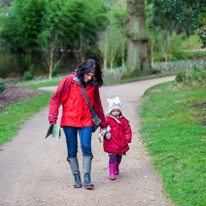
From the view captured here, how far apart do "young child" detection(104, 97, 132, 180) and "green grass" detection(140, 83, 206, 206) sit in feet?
2.38

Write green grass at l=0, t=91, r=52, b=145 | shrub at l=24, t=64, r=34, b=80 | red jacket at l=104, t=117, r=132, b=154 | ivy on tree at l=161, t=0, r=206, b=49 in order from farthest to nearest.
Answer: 1. shrub at l=24, t=64, r=34, b=80
2. green grass at l=0, t=91, r=52, b=145
3. ivy on tree at l=161, t=0, r=206, b=49
4. red jacket at l=104, t=117, r=132, b=154

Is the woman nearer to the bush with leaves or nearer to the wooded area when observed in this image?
the bush with leaves

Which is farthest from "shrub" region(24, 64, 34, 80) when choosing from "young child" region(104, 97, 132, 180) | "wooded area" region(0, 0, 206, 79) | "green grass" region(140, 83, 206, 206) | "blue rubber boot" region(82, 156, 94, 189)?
"blue rubber boot" region(82, 156, 94, 189)

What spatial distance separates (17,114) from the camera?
9531 millimetres

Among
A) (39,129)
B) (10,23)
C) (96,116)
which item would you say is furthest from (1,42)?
(96,116)

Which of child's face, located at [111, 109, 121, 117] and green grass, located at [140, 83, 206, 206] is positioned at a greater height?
child's face, located at [111, 109, 121, 117]

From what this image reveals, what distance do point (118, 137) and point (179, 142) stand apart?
177 centimetres

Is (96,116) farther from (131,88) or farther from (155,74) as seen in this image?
(155,74)

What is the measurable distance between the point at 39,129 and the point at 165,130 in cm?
322

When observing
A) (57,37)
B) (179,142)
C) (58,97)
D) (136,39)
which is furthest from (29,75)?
(58,97)

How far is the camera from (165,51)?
26.5m

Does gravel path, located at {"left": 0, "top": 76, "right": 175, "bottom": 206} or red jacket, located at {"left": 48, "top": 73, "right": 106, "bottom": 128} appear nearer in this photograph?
gravel path, located at {"left": 0, "top": 76, "right": 175, "bottom": 206}

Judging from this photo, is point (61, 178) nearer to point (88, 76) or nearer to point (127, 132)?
point (127, 132)

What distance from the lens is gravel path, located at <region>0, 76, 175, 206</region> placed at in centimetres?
402
